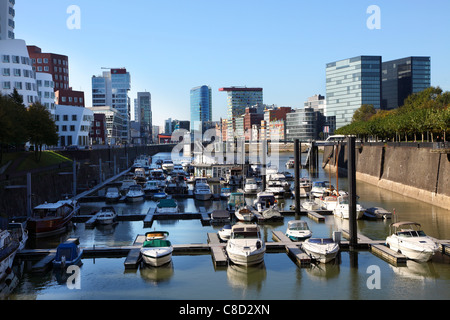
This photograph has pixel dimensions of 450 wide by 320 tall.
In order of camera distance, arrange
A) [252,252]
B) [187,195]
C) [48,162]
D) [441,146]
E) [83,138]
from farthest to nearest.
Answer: [83,138] → [48,162] → [187,195] → [441,146] → [252,252]

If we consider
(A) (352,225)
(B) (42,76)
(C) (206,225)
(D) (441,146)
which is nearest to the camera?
(A) (352,225)

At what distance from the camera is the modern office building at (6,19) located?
106812 mm

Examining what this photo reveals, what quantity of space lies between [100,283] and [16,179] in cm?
2504

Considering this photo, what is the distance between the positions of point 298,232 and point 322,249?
5.56 meters

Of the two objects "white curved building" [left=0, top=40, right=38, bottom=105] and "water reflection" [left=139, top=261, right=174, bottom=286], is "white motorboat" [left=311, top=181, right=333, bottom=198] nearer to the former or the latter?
"water reflection" [left=139, top=261, right=174, bottom=286]

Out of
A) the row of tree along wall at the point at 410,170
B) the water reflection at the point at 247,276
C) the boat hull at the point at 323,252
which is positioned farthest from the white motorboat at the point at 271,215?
the row of tree along wall at the point at 410,170

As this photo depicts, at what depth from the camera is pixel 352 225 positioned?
33.7m

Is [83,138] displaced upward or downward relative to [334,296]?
upward

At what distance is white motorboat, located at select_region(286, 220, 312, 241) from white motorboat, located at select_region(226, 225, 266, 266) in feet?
16.2

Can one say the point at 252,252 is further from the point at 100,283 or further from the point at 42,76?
the point at 42,76

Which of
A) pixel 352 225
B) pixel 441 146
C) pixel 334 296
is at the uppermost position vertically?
pixel 441 146

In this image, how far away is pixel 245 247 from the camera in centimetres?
3002

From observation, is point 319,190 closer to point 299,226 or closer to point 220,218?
point 220,218
